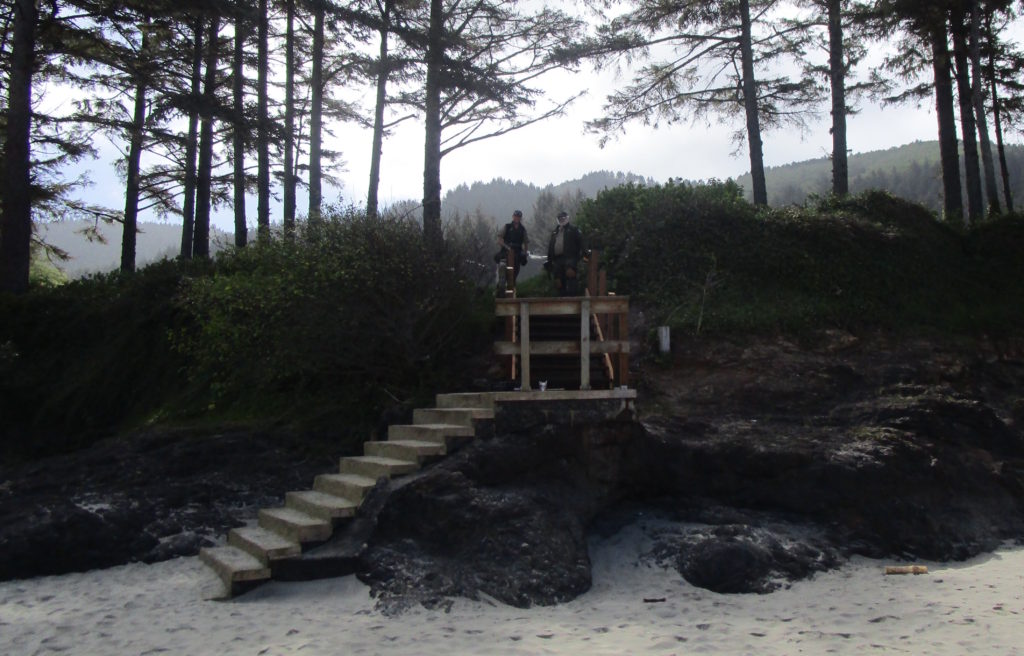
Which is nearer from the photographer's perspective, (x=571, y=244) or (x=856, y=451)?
(x=856, y=451)

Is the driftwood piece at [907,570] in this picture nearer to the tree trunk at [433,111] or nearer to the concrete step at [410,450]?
the concrete step at [410,450]

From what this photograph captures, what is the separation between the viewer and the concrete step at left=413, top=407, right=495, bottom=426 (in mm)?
9055

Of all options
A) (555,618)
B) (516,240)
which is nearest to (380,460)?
(555,618)

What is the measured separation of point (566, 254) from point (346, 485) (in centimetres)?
534

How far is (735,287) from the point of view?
47.2 ft

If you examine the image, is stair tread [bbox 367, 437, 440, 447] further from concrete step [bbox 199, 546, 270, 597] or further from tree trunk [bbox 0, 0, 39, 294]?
tree trunk [bbox 0, 0, 39, 294]

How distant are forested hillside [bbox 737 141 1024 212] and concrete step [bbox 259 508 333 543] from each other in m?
62.3

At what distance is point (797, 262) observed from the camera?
48.3 feet

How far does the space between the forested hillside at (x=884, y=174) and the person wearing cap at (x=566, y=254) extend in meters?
56.8

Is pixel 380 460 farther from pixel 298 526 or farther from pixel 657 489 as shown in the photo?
pixel 657 489

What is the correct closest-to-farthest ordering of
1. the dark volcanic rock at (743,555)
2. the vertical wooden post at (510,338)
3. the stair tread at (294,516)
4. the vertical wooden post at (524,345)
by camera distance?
the dark volcanic rock at (743,555)
the stair tread at (294,516)
the vertical wooden post at (524,345)
the vertical wooden post at (510,338)

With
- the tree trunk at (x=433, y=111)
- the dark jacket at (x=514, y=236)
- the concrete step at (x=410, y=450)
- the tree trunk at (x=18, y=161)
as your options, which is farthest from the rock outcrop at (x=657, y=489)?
the tree trunk at (x=433, y=111)

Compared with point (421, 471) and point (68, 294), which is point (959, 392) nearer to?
point (421, 471)

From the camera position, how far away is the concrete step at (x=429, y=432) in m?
8.94
